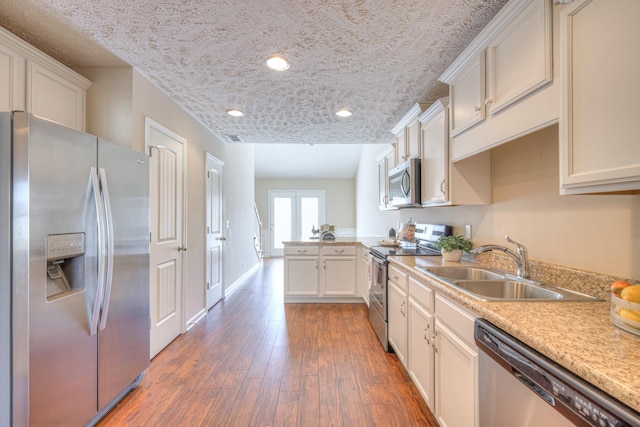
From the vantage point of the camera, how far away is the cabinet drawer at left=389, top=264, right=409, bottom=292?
6.81ft

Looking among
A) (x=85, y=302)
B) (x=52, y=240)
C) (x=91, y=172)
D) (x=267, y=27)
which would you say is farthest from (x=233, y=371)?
(x=267, y=27)

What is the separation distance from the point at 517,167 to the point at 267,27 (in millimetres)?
1723

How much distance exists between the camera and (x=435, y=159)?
7.27 ft

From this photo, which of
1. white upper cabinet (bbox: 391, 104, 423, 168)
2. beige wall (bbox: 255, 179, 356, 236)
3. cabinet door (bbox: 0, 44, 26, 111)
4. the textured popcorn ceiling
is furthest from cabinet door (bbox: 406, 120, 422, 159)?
beige wall (bbox: 255, 179, 356, 236)

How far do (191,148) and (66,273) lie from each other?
6.38 ft

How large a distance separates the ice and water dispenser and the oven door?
2100mm

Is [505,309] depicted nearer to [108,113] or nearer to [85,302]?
[85,302]

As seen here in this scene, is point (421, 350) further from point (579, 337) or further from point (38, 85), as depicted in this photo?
point (38, 85)

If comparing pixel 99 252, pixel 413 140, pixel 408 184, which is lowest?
pixel 99 252

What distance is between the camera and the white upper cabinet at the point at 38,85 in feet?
5.16

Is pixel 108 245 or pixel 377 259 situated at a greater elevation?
pixel 108 245

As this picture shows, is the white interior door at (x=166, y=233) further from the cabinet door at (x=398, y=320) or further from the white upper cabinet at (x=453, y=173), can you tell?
the white upper cabinet at (x=453, y=173)

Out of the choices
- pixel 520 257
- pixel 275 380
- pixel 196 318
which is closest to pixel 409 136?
pixel 520 257

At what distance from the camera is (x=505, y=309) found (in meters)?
1.09
